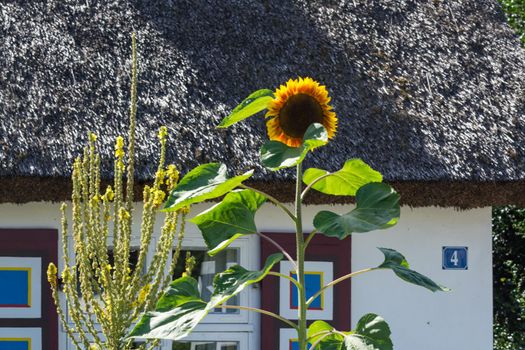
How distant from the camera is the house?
5.70 meters

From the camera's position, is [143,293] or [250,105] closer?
[250,105]

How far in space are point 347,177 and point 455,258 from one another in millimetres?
3027

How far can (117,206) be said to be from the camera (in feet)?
13.6

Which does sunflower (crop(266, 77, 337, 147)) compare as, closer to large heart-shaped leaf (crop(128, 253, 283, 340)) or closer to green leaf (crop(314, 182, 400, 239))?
green leaf (crop(314, 182, 400, 239))

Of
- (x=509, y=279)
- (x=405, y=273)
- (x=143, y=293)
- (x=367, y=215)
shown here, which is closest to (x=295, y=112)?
(x=367, y=215)

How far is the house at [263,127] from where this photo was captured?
5.70 meters

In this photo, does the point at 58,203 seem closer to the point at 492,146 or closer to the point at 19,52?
the point at 19,52

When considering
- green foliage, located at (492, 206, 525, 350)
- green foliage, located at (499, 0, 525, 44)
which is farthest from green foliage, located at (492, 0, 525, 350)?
green foliage, located at (499, 0, 525, 44)

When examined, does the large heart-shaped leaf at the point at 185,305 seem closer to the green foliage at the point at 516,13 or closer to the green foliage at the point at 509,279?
the green foliage at the point at 509,279

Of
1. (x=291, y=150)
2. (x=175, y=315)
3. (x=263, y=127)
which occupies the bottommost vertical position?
(x=175, y=315)

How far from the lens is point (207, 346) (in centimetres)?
601

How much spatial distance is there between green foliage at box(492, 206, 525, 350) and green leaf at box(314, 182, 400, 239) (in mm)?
5484

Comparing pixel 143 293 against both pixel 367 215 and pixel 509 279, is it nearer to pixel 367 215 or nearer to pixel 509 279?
pixel 367 215

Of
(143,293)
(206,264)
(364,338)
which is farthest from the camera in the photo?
(206,264)
